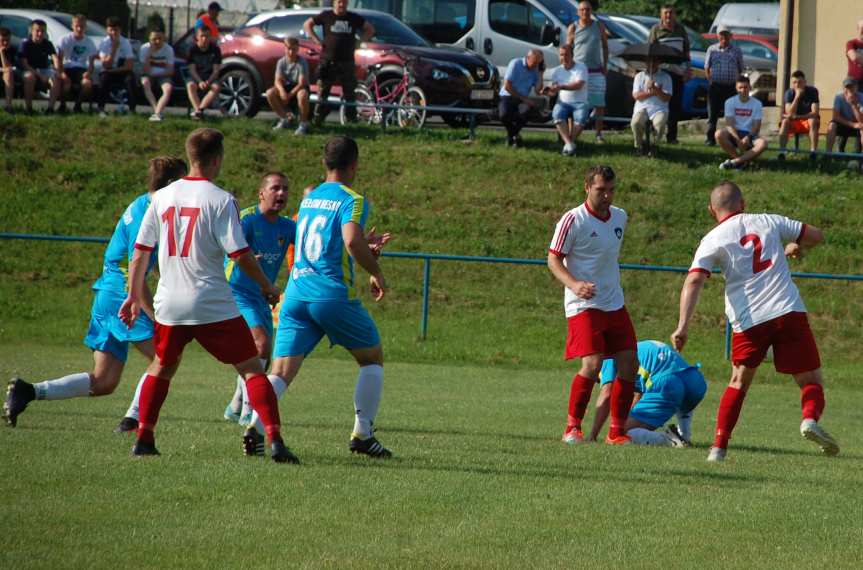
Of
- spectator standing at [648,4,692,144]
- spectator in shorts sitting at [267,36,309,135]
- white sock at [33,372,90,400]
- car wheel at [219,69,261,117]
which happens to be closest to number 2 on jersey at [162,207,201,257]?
white sock at [33,372,90,400]

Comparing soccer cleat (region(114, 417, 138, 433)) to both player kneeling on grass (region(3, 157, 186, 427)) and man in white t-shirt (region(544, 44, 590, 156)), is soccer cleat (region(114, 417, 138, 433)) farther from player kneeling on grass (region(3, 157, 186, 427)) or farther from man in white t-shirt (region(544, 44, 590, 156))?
man in white t-shirt (region(544, 44, 590, 156))

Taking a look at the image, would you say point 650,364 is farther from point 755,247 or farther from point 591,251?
point 755,247

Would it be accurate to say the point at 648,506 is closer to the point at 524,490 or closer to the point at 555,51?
the point at 524,490

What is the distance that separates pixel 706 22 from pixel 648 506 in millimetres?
41362

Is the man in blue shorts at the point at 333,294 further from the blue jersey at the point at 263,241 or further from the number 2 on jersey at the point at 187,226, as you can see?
the blue jersey at the point at 263,241

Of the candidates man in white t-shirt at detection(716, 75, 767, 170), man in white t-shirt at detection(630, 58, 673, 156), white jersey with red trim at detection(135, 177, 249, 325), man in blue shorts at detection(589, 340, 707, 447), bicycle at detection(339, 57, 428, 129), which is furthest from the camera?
bicycle at detection(339, 57, 428, 129)

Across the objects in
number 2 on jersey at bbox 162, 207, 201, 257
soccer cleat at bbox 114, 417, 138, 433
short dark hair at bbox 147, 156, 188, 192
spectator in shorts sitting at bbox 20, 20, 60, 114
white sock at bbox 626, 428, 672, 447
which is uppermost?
spectator in shorts sitting at bbox 20, 20, 60, 114

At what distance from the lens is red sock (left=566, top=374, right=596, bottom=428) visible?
9.93m

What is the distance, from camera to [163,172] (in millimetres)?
8734

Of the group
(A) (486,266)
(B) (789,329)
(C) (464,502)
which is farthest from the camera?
(A) (486,266)

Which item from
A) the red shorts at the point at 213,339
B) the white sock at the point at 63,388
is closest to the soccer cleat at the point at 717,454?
the red shorts at the point at 213,339

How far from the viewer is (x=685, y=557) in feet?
19.3

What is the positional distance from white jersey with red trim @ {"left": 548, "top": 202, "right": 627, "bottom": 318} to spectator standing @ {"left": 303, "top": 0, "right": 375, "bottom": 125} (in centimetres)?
1312

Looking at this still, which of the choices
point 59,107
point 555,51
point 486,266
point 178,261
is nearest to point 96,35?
point 59,107
